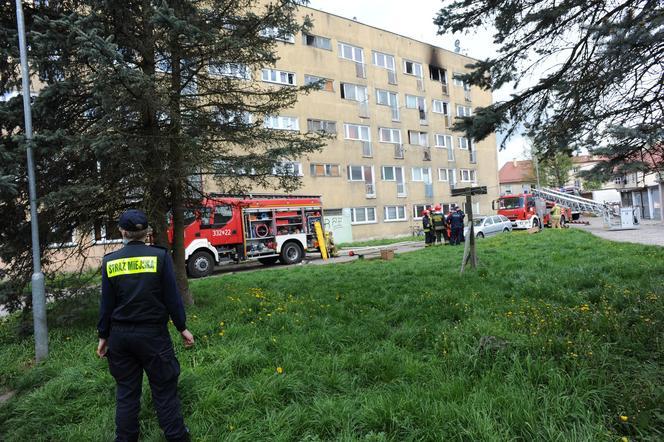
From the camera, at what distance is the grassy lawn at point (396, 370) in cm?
297

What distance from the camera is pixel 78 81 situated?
550 centimetres

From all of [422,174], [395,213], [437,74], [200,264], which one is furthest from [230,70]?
[437,74]

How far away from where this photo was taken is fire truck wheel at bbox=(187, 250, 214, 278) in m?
14.5

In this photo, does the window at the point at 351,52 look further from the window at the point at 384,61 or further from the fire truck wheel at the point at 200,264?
the fire truck wheel at the point at 200,264

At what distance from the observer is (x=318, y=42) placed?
28.4 meters

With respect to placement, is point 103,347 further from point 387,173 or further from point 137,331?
point 387,173

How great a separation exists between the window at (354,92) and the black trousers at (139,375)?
91.8ft

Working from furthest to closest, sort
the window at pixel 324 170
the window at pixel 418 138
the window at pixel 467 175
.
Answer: the window at pixel 467 175
the window at pixel 418 138
the window at pixel 324 170

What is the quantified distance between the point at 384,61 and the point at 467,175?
13.1 m

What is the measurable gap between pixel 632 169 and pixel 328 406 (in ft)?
16.1

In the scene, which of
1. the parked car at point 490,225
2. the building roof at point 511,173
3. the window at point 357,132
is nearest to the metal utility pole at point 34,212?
the parked car at point 490,225

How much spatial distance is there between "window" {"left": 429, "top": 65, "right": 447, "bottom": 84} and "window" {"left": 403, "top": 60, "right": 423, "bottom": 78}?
4.99 ft

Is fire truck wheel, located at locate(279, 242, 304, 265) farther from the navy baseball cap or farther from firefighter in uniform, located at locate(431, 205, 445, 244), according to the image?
the navy baseball cap

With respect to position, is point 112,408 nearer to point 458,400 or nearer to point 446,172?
point 458,400
